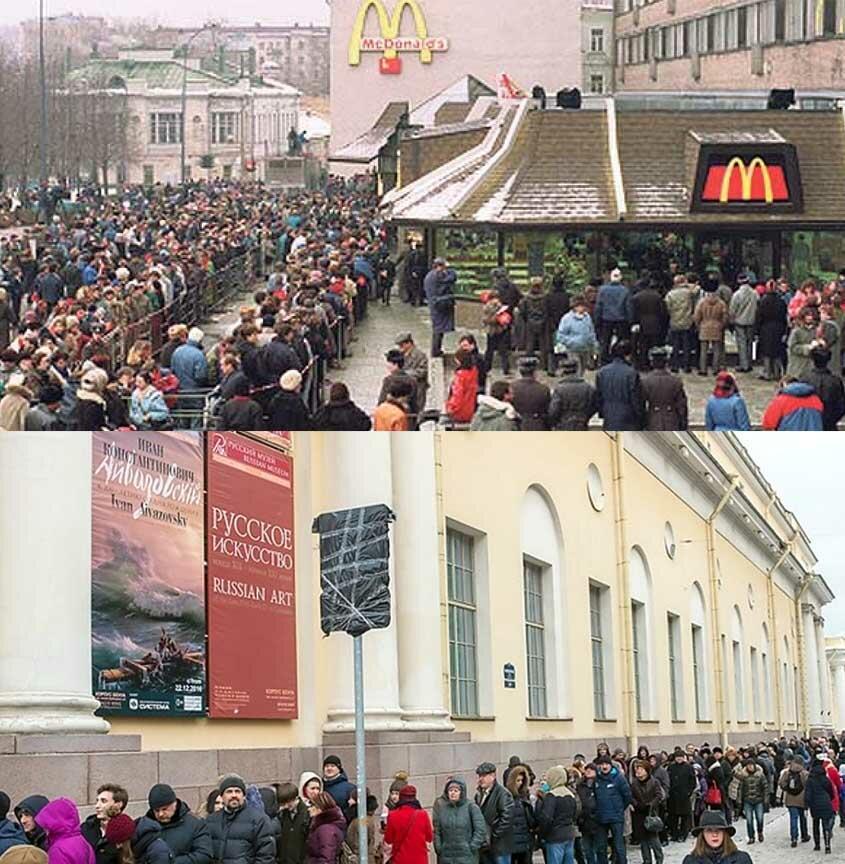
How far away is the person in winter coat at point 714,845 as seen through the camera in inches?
335

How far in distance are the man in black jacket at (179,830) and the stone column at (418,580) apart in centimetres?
484

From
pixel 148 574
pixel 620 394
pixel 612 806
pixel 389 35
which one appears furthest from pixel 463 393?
pixel 389 35

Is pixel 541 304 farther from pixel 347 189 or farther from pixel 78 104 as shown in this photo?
pixel 78 104

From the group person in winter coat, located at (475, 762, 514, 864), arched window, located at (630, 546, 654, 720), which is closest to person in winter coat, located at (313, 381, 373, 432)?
person in winter coat, located at (475, 762, 514, 864)

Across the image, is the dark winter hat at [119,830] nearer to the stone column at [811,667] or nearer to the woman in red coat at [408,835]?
the woman in red coat at [408,835]

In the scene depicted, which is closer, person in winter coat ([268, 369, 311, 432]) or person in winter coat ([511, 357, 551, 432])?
person in winter coat ([268, 369, 311, 432])

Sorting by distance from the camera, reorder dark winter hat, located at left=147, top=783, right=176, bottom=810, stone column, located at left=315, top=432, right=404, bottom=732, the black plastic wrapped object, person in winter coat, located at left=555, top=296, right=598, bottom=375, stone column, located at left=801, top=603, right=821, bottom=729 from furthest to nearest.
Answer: stone column, located at left=801, top=603, right=821, bottom=729 → person in winter coat, located at left=555, top=296, right=598, bottom=375 → stone column, located at left=315, top=432, right=404, bottom=732 → the black plastic wrapped object → dark winter hat, located at left=147, top=783, right=176, bottom=810

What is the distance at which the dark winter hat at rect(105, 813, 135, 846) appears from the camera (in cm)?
938

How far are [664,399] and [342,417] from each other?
2.48m

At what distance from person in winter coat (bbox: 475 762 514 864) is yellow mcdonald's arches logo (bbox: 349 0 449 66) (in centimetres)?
2373

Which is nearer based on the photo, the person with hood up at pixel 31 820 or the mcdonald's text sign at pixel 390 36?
the person with hood up at pixel 31 820

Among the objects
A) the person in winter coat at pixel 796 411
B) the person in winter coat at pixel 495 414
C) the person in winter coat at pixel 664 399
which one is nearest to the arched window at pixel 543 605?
the person in winter coat at pixel 495 414

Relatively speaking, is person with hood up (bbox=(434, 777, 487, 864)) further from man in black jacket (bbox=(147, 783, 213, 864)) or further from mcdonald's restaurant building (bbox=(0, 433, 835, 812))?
man in black jacket (bbox=(147, 783, 213, 864))

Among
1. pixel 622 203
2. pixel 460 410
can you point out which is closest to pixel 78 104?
pixel 622 203
